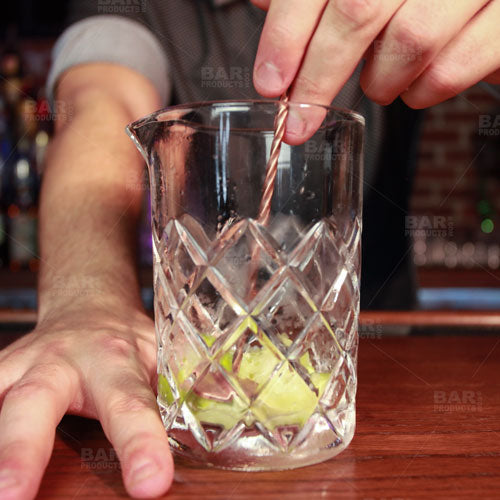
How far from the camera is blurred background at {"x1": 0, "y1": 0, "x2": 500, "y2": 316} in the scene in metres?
2.11

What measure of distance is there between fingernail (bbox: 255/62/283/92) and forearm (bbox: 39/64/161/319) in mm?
349

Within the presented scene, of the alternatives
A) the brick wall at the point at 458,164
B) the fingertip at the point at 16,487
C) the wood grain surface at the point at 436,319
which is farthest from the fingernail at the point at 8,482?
the brick wall at the point at 458,164

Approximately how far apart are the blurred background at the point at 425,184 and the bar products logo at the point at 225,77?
68 centimetres

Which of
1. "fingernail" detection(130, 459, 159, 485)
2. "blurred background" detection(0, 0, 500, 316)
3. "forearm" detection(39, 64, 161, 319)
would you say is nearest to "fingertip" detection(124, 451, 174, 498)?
"fingernail" detection(130, 459, 159, 485)

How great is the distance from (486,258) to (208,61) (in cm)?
150

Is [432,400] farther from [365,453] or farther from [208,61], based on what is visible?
[208,61]

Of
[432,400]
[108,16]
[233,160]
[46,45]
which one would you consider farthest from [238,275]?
[46,45]

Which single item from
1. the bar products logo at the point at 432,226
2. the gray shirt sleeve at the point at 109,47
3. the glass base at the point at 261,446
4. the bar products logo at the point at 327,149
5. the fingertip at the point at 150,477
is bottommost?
the bar products logo at the point at 432,226

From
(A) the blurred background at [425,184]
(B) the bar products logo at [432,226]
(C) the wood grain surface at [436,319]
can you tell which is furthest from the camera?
(B) the bar products logo at [432,226]

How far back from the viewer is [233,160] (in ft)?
1.38

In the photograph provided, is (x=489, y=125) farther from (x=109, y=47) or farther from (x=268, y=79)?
(x=268, y=79)

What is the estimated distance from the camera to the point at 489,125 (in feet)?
8.86

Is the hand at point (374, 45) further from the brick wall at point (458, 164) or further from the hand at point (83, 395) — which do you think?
the brick wall at point (458, 164)

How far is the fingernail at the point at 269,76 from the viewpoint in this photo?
20.1 inches
